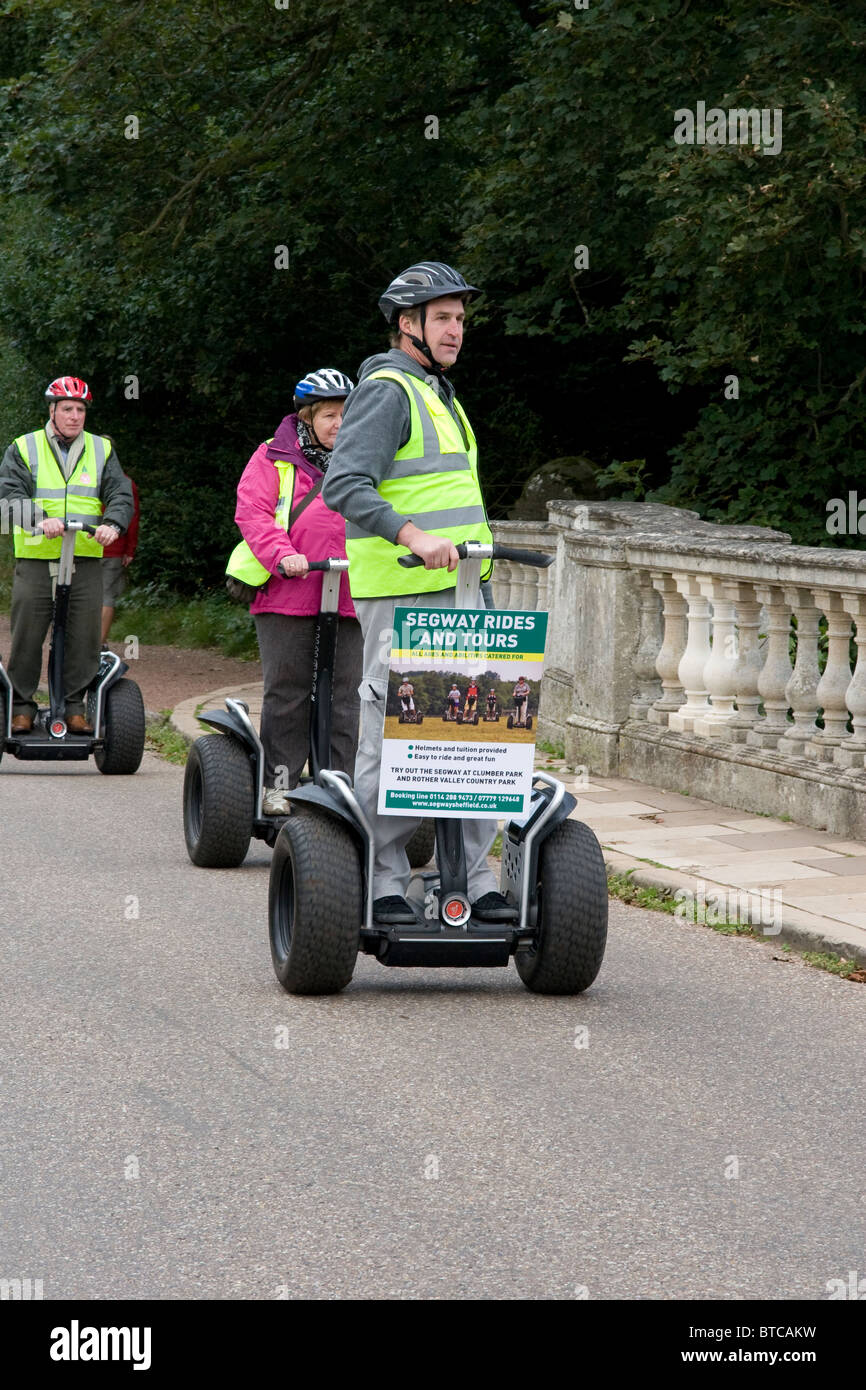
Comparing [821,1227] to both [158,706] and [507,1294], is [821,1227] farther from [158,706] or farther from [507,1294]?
[158,706]

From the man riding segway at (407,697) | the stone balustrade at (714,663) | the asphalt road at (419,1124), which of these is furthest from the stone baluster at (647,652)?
the man riding segway at (407,697)

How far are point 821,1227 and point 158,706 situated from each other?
11398mm

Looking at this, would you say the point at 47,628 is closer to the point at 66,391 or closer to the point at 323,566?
the point at 66,391

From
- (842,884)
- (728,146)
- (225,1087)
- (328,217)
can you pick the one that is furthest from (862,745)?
(328,217)

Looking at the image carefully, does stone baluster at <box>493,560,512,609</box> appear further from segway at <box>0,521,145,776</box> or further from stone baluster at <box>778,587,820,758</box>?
stone baluster at <box>778,587,820,758</box>

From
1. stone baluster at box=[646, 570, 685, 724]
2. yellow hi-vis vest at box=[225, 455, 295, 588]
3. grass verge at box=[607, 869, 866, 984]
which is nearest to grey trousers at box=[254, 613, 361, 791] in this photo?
yellow hi-vis vest at box=[225, 455, 295, 588]

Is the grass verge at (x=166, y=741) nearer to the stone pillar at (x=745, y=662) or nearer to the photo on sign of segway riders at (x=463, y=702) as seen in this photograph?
the stone pillar at (x=745, y=662)

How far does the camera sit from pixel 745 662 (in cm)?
946

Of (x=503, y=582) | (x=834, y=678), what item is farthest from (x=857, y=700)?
(x=503, y=582)

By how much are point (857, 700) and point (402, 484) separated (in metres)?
3.40

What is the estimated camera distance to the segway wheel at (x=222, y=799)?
308 inches

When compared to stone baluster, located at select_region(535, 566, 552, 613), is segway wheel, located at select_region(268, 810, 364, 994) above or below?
below

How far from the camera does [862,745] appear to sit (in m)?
8.38

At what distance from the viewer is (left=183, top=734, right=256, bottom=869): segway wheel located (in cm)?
782
